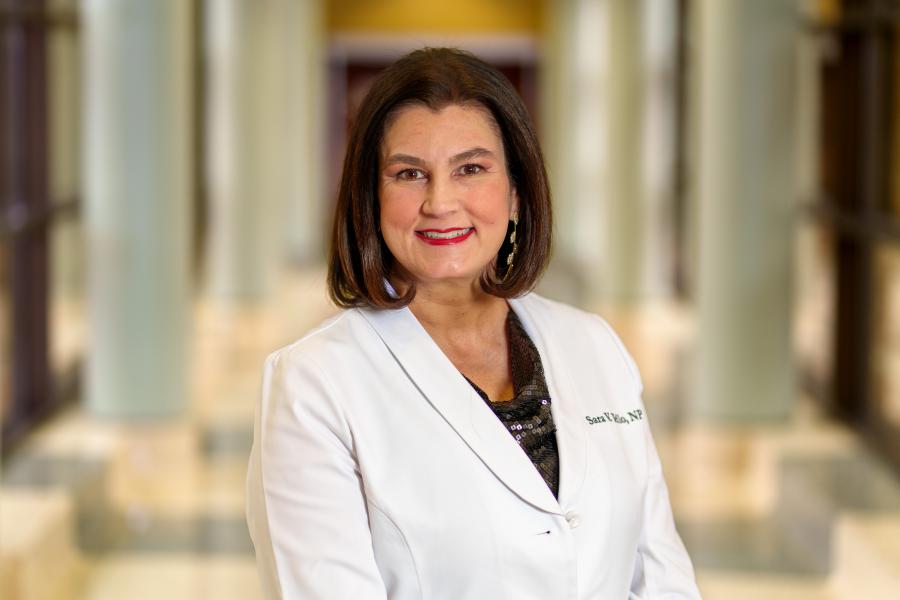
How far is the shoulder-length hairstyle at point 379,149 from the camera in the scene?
2129mm

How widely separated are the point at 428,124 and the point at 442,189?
90 mm

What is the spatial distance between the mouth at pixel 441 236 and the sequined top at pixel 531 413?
20 centimetres

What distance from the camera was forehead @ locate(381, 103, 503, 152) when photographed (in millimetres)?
2127

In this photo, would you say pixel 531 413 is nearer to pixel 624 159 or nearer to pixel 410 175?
pixel 410 175

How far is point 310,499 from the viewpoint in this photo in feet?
6.60

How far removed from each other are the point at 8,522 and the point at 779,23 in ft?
12.4

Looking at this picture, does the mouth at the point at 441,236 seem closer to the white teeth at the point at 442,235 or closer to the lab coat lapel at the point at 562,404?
the white teeth at the point at 442,235

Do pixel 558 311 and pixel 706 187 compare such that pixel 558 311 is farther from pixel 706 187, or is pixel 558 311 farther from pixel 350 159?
pixel 706 187

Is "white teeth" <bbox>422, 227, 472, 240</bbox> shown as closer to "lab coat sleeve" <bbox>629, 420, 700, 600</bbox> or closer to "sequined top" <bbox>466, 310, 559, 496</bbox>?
"sequined top" <bbox>466, 310, 559, 496</bbox>

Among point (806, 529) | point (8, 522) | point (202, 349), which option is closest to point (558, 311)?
point (8, 522)

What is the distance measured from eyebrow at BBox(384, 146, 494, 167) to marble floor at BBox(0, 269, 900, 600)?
3006mm

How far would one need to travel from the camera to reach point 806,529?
231 inches

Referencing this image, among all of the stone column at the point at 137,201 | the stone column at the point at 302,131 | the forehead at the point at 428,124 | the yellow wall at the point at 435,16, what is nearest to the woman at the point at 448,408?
the forehead at the point at 428,124

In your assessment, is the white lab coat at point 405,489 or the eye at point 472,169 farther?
the eye at point 472,169
